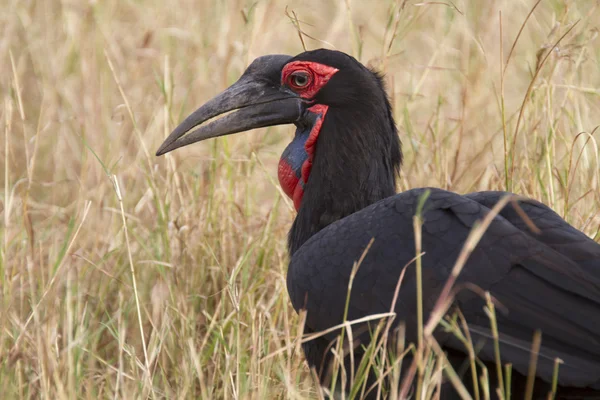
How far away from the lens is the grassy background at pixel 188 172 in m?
3.40

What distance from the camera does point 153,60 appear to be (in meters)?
5.92

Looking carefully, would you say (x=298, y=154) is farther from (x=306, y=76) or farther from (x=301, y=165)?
(x=306, y=76)

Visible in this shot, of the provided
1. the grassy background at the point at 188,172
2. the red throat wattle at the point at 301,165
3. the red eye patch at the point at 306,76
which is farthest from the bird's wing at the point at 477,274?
the red eye patch at the point at 306,76

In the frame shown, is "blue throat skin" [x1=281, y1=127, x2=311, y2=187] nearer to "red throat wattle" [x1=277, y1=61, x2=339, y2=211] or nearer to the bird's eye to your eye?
"red throat wattle" [x1=277, y1=61, x2=339, y2=211]

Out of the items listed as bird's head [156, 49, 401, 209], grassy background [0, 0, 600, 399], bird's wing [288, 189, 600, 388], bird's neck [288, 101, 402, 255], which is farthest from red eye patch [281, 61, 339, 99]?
bird's wing [288, 189, 600, 388]

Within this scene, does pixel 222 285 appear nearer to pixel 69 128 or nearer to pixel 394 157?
pixel 394 157

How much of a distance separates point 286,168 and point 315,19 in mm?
3215

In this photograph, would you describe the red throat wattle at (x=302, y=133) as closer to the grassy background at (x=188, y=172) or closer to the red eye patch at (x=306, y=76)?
the red eye patch at (x=306, y=76)

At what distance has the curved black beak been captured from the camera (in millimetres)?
3613

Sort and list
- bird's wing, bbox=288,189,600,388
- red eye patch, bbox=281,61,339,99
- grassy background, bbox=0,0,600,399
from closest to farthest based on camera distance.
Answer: bird's wing, bbox=288,189,600,388, grassy background, bbox=0,0,600,399, red eye patch, bbox=281,61,339,99

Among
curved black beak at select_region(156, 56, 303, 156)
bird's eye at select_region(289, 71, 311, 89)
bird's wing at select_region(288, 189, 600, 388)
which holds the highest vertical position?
bird's eye at select_region(289, 71, 311, 89)

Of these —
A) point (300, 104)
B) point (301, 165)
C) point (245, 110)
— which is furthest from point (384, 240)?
point (245, 110)

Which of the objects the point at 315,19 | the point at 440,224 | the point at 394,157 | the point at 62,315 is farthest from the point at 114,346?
the point at 315,19

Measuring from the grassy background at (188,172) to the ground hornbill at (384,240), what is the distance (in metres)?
0.27
